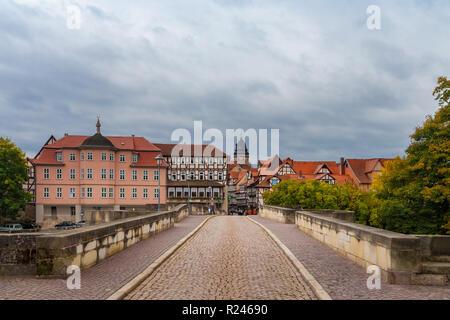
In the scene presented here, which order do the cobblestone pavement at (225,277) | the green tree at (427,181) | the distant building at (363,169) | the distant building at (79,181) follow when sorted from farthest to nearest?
the distant building at (363,169) < the distant building at (79,181) < the green tree at (427,181) < the cobblestone pavement at (225,277)

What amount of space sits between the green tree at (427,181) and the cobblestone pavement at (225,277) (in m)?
26.2

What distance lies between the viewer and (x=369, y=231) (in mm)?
9117

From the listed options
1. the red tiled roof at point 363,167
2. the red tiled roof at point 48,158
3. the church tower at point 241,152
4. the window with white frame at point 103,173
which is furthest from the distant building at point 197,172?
the church tower at point 241,152

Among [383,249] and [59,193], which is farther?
[59,193]

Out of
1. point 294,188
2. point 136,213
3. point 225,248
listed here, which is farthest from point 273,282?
point 294,188

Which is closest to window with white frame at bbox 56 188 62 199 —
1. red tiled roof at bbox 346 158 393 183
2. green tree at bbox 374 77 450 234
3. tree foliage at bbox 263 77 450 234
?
tree foliage at bbox 263 77 450 234

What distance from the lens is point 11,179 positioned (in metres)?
55.0

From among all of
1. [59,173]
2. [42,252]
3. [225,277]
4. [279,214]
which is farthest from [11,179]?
[225,277]

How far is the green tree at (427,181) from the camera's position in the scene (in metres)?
34.1

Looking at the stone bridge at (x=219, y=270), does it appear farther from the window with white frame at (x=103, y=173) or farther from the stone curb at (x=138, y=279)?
the window with white frame at (x=103, y=173)

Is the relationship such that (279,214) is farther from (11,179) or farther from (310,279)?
(11,179)

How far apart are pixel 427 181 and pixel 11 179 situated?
48164 mm

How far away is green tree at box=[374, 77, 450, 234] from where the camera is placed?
34062 mm
